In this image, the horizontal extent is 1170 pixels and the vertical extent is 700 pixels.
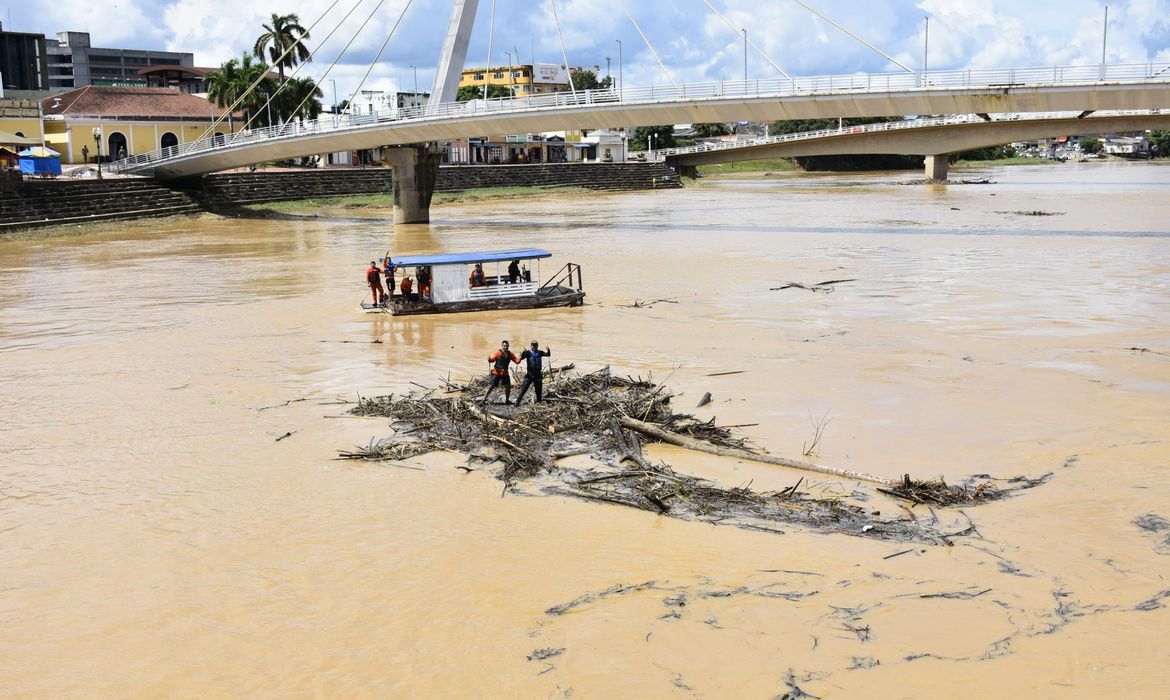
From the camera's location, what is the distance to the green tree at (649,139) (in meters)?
115

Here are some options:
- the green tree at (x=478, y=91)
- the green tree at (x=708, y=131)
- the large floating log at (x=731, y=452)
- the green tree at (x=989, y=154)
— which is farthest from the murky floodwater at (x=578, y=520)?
the green tree at (x=989, y=154)

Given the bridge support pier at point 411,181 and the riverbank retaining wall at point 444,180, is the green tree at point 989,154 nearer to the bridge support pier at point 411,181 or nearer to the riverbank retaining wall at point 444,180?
the riverbank retaining wall at point 444,180

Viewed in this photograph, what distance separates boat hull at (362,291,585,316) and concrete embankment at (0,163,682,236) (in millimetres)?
27026

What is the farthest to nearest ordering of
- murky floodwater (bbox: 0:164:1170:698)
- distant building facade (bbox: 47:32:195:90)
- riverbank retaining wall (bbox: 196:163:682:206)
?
distant building facade (bbox: 47:32:195:90) < riverbank retaining wall (bbox: 196:163:682:206) < murky floodwater (bbox: 0:164:1170:698)

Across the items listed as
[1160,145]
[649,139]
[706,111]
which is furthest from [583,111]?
[1160,145]

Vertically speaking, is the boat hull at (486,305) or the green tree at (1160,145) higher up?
the green tree at (1160,145)

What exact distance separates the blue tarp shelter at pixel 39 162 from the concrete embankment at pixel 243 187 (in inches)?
133

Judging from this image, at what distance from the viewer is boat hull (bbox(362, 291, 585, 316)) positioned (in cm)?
2327

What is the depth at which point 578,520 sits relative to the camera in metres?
10.2

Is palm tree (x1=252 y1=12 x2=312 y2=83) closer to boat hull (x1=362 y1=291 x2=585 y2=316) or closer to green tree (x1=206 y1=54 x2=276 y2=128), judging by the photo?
green tree (x1=206 y1=54 x2=276 y2=128)

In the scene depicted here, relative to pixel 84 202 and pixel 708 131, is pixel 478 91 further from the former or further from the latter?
pixel 84 202

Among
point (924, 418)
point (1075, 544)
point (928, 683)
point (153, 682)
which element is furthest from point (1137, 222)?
point (153, 682)

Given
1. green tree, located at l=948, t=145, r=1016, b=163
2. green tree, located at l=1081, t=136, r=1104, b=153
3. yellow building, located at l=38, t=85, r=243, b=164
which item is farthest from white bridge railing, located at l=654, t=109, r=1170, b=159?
green tree, located at l=1081, t=136, r=1104, b=153

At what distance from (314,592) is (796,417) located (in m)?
7.14
